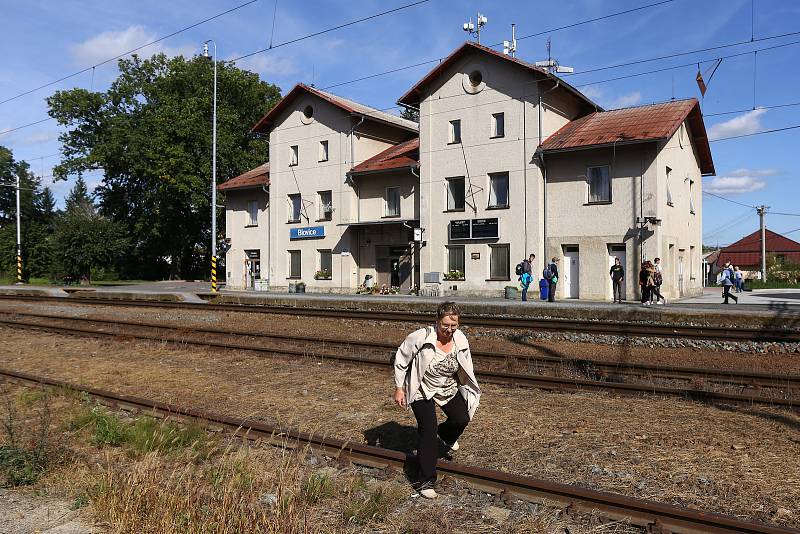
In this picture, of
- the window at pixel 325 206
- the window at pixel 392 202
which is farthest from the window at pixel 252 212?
the window at pixel 392 202

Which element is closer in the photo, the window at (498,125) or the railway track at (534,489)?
the railway track at (534,489)

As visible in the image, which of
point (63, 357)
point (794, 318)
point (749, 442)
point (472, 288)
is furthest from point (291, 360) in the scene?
point (472, 288)

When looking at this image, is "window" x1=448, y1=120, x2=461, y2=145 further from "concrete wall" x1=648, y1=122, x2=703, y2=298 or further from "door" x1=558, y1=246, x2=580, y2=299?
"concrete wall" x1=648, y1=122, x2=703, y2=298

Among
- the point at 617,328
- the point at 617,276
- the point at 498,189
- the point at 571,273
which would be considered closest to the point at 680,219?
the point at 571,273

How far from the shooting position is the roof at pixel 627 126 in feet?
85.1

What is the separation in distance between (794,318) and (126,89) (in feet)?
180

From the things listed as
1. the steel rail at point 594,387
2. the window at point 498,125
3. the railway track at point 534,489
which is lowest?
the railway track at point 534,489

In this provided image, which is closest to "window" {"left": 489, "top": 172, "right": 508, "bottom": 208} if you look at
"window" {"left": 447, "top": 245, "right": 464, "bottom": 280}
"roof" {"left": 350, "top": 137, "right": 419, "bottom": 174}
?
"window" {"left": 447, "top": 245, "right": 464, "bottom": 280}

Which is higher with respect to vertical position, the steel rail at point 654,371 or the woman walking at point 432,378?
the woman walking at point 432,378

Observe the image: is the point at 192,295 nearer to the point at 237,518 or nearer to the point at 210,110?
the point at 210,110

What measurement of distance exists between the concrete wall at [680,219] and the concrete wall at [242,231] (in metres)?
23.0

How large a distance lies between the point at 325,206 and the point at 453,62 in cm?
1096

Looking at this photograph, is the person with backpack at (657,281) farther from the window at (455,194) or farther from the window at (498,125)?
the window at (455,194)

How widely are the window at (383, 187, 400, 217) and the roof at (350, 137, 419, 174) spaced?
1.40m
